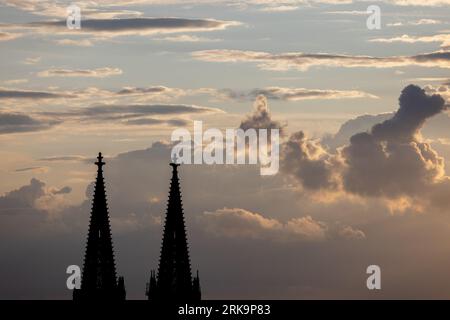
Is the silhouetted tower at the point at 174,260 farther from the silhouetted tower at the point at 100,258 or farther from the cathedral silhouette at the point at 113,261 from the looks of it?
the silhouetted tower at the point at 100,258

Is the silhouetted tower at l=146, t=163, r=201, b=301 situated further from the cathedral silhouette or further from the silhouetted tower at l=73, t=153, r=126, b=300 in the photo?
the silhouetted tower at l=73, t=153, r=126, b=300

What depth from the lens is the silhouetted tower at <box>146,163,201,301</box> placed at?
132500 mm

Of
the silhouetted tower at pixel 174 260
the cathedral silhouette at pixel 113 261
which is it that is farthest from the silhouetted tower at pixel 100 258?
the silhouetted tower at pixel 174 260

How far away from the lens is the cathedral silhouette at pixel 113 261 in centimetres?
13262

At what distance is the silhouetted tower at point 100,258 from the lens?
132750 millimetres

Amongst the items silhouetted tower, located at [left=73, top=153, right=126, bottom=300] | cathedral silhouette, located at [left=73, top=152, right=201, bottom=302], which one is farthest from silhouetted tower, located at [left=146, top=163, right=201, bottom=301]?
silhouetted tower, located at [left=73, top=153, right=126, bottom=300]

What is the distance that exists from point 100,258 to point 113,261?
102cm

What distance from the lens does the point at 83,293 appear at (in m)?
134

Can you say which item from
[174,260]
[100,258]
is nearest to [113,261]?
[100,258]

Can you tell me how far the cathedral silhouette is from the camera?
13262 cm
